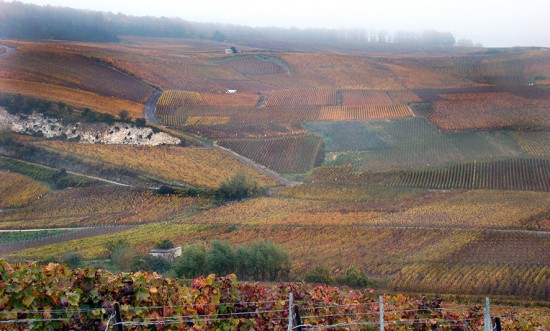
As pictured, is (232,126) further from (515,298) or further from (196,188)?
(515,298)

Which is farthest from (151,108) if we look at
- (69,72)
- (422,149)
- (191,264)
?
(191,264)

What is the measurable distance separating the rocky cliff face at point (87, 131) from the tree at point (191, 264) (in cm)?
2549

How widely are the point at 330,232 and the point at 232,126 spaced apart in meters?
26.4

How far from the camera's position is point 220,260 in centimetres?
2561

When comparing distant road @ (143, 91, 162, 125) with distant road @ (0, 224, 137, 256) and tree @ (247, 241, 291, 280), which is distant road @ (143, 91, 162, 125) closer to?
distant road @ (0, 224, 137, 256)

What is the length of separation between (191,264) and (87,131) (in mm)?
28058

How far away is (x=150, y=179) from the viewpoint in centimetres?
4256

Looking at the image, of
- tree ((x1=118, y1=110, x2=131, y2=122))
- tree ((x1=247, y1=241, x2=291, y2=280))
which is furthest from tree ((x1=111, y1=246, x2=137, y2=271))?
tree ((x1=118, y1=110, x2=131, y2=122))

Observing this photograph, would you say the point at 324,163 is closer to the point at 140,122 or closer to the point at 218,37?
the point at 140,122

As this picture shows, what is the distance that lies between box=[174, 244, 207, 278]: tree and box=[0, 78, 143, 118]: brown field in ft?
103

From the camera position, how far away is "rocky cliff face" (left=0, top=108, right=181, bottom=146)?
4847 cm

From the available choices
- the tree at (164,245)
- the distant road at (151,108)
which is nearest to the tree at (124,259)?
the tree at (164,245)

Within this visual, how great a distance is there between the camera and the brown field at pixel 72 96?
53844 mm

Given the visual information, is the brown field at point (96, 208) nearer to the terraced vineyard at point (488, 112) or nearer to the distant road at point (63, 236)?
the distant road at point (63, 236)
